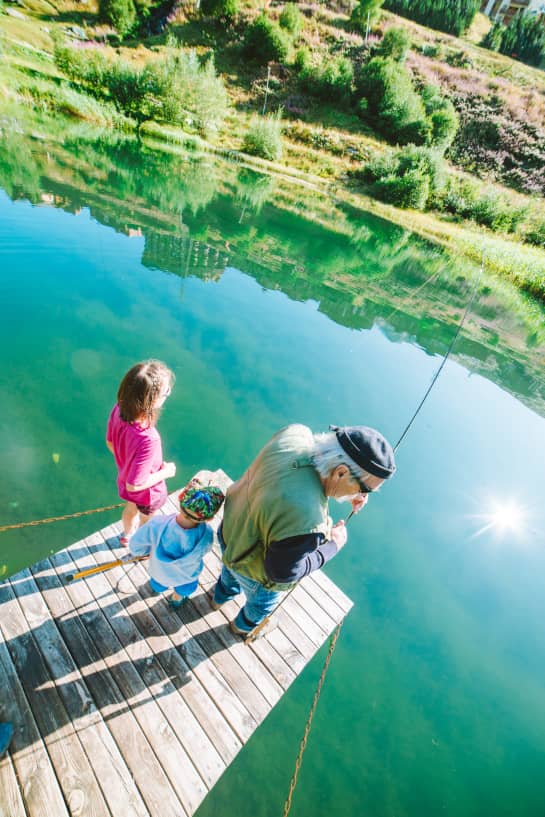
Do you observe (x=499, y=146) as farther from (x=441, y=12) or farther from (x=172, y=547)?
(x=172, y=547)

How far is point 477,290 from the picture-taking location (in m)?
16.2

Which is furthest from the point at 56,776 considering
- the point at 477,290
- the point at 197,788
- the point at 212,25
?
the point at 212,25

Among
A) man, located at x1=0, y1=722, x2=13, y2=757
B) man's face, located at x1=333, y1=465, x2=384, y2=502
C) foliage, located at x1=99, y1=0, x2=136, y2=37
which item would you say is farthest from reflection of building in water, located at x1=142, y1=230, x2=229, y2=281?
foliage, located at x1=99, y1=0, x2=136, y2=37

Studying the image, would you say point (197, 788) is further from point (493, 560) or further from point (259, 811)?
point (493, 560)

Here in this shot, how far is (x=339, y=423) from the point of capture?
6004 millimetres

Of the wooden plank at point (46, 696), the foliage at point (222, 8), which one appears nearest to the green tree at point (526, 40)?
the foliage at point (222, 8)

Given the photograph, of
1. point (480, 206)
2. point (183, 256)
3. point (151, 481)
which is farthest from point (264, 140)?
point (151, 481)

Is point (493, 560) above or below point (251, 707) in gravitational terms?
below

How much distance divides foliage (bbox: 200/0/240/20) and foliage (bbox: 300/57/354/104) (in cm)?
1407

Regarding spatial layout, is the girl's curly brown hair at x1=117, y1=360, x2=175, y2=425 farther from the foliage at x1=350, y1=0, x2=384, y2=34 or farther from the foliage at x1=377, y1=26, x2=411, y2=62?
the foliage at x1=350, y1=0, x2=384, y2=34

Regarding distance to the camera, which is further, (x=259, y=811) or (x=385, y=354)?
(x=385, y=354)

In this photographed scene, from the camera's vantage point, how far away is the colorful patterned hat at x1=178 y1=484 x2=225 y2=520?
1.99m

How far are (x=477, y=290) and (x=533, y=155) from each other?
30573 millimetres

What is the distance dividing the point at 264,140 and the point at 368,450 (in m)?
31.9
